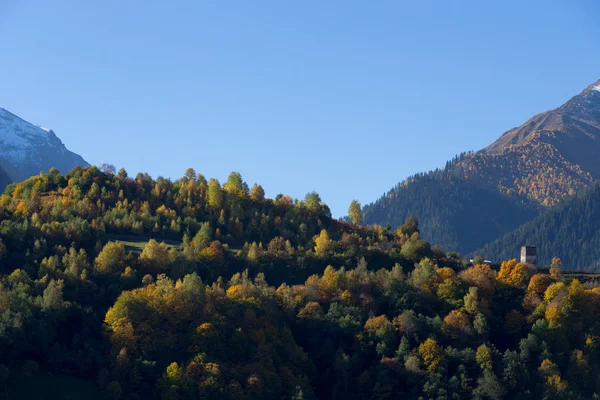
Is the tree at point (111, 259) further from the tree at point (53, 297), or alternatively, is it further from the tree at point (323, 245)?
the tree at point (323, 245)

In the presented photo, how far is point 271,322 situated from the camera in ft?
479

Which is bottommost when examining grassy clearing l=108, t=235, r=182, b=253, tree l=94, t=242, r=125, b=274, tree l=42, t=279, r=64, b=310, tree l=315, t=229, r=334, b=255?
Result: tree l=42, t=279, r=64, b=310

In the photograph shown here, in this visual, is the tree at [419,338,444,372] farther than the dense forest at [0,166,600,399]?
Yes

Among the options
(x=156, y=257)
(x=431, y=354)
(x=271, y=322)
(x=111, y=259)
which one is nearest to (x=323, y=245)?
(x=156, y=257)

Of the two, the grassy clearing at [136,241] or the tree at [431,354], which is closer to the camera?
the tree at [431,354]

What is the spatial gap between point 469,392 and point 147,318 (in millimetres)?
44500

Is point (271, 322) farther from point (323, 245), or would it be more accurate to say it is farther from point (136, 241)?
point (136, 241)

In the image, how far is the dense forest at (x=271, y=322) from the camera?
129250 millimetres

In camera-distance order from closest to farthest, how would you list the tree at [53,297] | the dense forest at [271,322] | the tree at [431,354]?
the dense forest at [271,322], the tree at [53,297], the tree at [431,354]

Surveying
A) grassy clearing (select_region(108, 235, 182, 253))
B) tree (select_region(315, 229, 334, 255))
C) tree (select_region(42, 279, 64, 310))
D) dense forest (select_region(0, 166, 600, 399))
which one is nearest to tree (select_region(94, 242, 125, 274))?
dense forest (select_region(0, 166, 600, 399))

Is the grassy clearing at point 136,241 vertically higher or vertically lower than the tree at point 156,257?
higher

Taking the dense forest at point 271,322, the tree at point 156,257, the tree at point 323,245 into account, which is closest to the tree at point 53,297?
the dense forest at point 271,322

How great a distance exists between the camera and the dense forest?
129 m

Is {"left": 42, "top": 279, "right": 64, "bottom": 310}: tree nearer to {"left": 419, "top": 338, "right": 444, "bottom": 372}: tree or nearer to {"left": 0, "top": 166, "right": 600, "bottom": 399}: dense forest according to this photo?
{"left": 0, "top": 166, "right": 600, "bottom": 399}: dense forest
